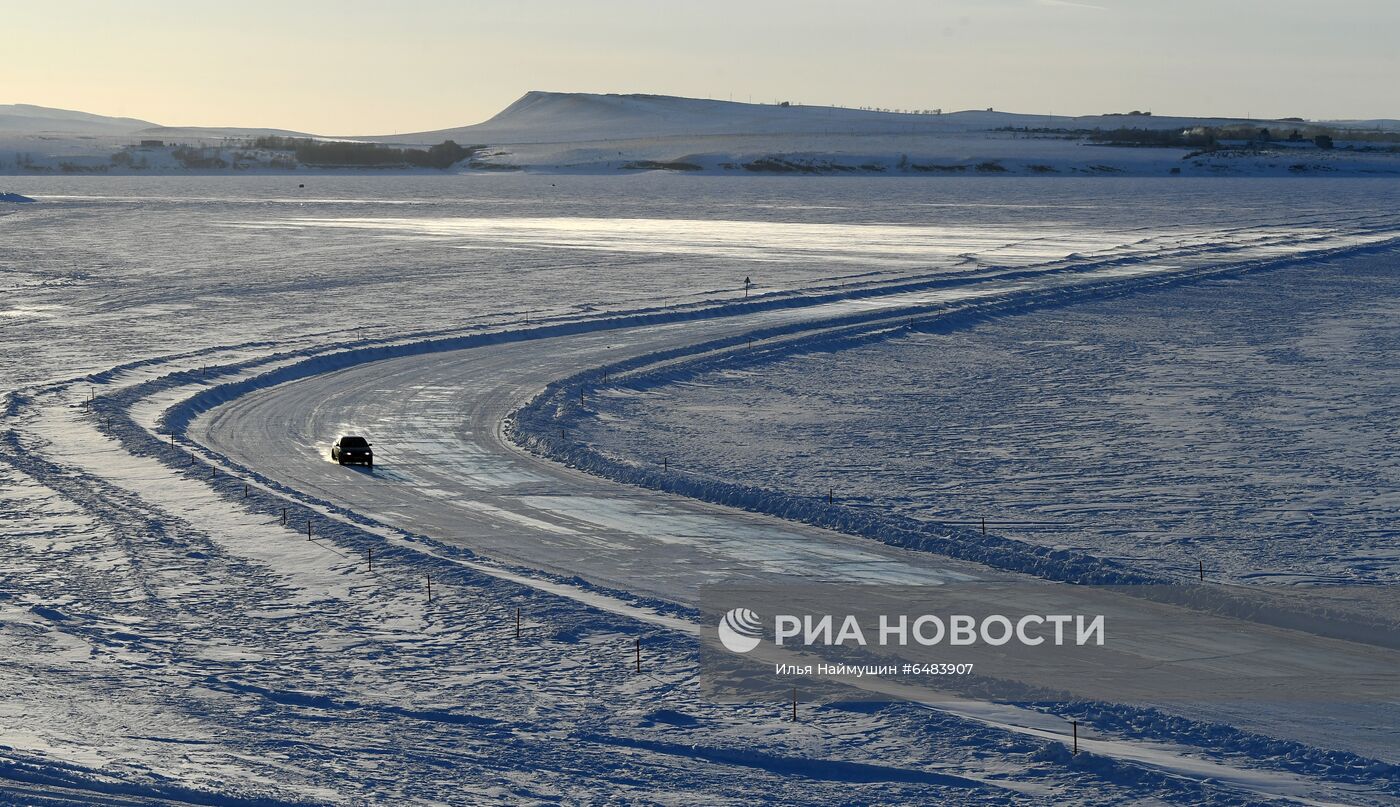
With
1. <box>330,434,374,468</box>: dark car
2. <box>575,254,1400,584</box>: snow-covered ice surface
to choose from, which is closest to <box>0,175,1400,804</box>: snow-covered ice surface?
<box>330,434,374,468</box>: dark car

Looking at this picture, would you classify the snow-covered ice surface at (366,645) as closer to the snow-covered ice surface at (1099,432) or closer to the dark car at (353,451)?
the dark car at (353,451)

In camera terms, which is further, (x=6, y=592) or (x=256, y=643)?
(x=6, y=592)

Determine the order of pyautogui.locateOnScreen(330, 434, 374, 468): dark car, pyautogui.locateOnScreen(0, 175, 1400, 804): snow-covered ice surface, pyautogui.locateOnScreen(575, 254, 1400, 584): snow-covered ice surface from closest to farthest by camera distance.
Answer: pyautogui.locateOnScreen(0, 175, 1400, 804): snow-covered ice surface
pyautogui.locateOnScreen(575, 254, 1400, 584): snow-covered ice surface
pyautogui.locateOnScreen(330, 434, 374, 468): dark car

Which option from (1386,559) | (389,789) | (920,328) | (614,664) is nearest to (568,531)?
(614,664)

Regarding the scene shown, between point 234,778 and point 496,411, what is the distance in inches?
789

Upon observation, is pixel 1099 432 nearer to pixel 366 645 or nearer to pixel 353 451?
pixel 353 451

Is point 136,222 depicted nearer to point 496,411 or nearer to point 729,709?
point 496,411

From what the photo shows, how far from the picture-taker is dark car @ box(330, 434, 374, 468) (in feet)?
92.2

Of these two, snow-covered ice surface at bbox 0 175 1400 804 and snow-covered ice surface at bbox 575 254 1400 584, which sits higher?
snow-covered ice surface at bbox 575 254 1400 584

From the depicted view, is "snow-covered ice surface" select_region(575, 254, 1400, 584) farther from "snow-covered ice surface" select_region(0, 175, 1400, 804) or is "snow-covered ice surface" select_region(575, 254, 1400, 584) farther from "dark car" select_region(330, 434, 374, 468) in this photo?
"dark car" select_region(330, 434, 374, 468)

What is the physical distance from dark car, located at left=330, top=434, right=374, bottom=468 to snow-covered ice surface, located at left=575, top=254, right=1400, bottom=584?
4.61 meters

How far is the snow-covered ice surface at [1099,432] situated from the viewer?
2238cm

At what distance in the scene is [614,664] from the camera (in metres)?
17.3

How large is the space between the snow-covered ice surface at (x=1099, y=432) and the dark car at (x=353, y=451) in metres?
4.61
